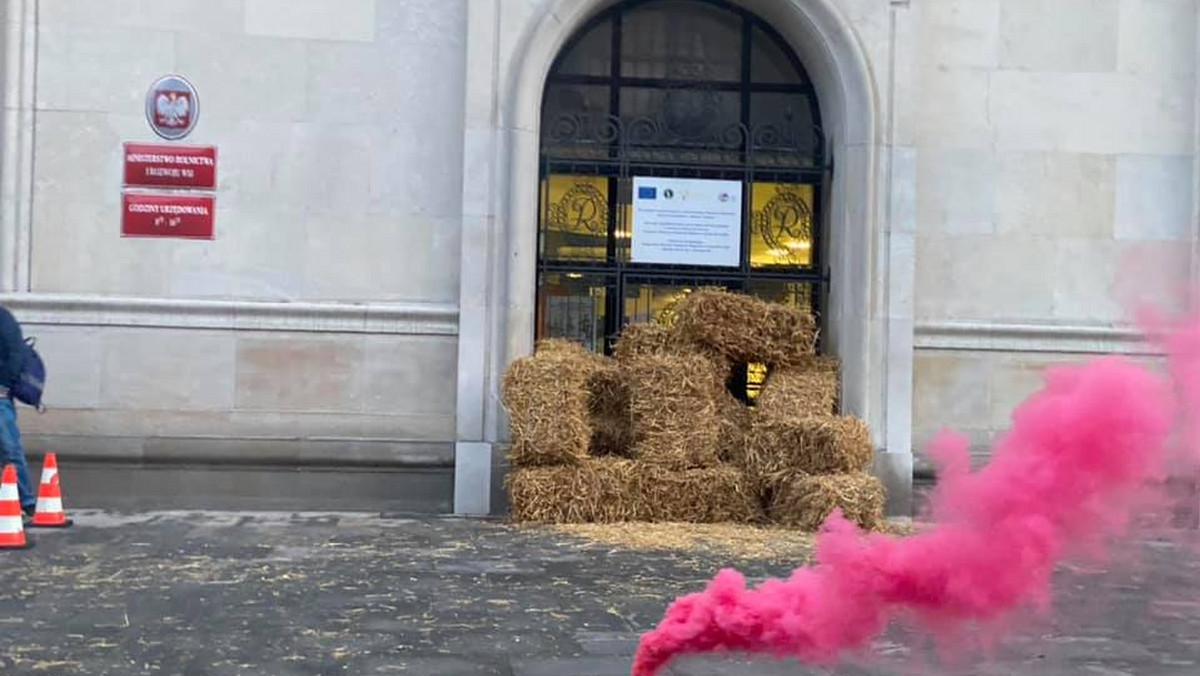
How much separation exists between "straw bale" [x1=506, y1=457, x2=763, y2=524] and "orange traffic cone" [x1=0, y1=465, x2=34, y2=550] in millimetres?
3925

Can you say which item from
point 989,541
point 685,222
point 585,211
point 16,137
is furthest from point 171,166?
point 989,541

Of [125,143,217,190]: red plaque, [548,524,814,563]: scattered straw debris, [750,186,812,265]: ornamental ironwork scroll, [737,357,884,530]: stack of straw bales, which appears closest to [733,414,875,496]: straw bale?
[737,357,884,530]: stack of straw bales

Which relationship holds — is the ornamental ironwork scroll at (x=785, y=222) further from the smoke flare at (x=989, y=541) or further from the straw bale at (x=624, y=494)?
the smoke flare at (x=989, y=541)

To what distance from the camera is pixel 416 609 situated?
698 cm

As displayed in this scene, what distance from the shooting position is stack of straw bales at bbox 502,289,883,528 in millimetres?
10328

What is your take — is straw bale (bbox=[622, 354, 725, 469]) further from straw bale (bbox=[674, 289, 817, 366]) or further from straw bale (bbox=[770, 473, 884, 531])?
straw bale (bbox=[770, 473, 884, 531])

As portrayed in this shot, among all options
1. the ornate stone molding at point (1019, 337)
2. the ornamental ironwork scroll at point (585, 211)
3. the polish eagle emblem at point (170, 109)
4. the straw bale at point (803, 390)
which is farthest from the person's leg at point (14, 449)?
the ornate stone molding at point (1019, 337)

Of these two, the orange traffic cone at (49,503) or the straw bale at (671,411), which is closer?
the orange traffic cone at (49,503)

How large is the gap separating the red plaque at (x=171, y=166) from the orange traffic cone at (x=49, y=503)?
9.21ft

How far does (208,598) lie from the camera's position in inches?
282

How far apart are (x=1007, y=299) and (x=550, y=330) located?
4.64 m

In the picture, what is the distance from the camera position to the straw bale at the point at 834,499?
10.1m

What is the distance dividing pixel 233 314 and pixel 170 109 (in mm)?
2034

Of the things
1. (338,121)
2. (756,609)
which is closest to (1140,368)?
(756,609)
